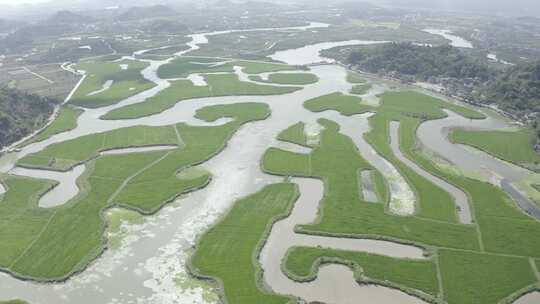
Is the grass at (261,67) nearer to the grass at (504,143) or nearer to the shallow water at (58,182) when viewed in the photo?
the grass at (504,143)

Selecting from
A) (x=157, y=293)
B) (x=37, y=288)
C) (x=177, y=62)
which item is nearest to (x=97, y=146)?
(x=37, y=288)

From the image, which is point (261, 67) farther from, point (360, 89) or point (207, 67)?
point (360, 89)

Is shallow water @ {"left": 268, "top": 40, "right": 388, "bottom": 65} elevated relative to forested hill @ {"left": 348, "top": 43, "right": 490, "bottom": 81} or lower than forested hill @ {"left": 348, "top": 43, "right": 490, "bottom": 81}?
lower

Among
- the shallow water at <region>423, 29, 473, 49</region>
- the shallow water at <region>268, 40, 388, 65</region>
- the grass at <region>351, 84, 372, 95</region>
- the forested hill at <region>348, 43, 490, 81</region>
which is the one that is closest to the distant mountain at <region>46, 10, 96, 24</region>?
the shallow water at <region>268, 40, 388, 65</region>

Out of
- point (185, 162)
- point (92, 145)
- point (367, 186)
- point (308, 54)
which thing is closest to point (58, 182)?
point (92, 145)

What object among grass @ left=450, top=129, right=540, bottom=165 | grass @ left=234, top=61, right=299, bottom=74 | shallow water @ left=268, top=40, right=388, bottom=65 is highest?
grass @ left=450, top=129, right=540, bottom=165

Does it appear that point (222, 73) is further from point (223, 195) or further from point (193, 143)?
point (223, 195)

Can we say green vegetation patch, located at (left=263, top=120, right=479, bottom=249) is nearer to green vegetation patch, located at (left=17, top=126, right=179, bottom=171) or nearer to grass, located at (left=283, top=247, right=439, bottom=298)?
grass, located at (left=283, top=247, right=439, bottom=298)
